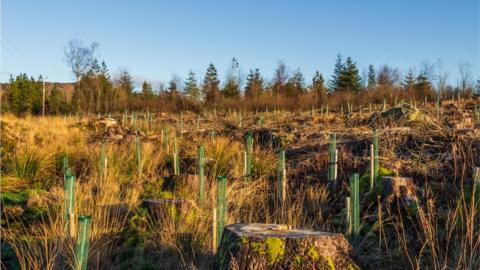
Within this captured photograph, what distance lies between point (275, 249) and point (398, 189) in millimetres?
3019

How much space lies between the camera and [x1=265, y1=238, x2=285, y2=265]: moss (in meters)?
3.03

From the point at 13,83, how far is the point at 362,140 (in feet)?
108

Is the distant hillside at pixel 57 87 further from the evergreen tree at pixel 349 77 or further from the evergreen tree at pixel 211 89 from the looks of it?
the evergreen tree at pixel 349 77

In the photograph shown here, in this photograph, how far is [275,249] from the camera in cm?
305

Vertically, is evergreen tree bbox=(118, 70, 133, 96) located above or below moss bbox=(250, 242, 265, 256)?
above

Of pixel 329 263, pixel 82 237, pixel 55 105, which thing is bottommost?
pixel 329 263

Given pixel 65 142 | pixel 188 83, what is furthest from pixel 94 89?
pixel 65 142

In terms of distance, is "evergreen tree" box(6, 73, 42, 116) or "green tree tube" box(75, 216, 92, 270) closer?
"green tree tube" box(75, 216, 92, 270)

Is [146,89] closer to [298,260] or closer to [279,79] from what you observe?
[279,79]

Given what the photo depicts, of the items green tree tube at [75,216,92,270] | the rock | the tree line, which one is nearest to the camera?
green tree tube at [75,216,92,270]

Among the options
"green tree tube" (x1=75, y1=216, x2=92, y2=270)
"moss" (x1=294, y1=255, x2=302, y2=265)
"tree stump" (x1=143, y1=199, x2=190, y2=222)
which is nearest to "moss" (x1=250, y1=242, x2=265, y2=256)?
"moss" (x1=294, y1=255, x2=302, y2=265)

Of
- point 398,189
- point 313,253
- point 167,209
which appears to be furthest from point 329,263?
point 398,189

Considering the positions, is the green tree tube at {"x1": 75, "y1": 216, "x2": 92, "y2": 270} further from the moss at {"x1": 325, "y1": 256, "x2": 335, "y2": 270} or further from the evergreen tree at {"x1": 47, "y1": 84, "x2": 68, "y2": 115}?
the evergreen tree at {"x1": 47, "y1": 84, "x2": 68, "y2": 115}

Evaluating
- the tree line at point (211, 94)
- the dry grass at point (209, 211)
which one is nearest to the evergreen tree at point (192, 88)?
the tree line at point (211, 94)
